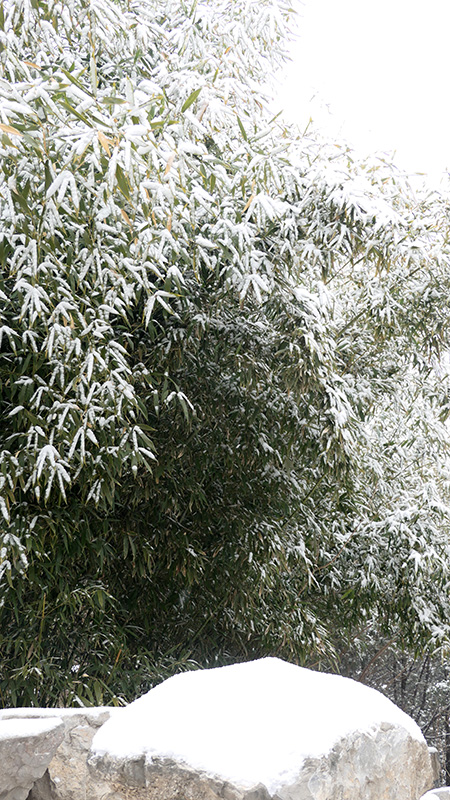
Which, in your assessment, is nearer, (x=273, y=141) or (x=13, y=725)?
(x=13, y=725)

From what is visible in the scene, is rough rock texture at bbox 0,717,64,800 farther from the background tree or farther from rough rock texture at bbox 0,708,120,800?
the background tree

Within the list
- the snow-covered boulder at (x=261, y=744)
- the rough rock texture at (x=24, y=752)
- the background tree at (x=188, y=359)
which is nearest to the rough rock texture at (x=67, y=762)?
the rough rock texture at (x=24, y=752)

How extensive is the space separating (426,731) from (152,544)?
23.2 ft

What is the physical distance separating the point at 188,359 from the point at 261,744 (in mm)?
2061

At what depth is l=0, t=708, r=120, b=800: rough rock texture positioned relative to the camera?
203 centimetres

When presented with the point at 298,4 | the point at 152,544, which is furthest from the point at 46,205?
the point at 298,4

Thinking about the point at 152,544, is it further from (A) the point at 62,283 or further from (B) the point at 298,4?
(B) the point at 298,4

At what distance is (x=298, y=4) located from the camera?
3.47 m

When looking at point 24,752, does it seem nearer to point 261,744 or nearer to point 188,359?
point 261,744

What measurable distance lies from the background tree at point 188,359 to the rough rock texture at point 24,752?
70 cm

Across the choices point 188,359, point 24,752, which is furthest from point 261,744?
point 188,359

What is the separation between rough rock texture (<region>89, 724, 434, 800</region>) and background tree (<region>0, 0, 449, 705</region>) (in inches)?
45.5

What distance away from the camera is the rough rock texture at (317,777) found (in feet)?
4.42

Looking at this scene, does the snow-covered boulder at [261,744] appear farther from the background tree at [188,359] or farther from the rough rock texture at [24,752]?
the background tree at [188,359]
